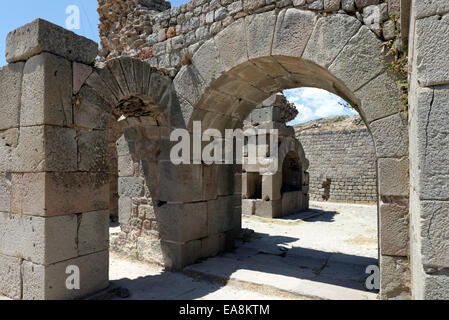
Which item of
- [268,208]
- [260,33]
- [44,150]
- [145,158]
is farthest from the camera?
[268,208]

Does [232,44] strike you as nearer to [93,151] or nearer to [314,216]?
[93,151]

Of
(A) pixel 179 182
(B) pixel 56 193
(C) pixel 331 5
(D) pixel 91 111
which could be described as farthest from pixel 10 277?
(C) pixel 331 5

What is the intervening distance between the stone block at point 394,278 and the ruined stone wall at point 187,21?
2.20m

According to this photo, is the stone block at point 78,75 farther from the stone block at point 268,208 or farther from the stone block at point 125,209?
the stone block at point 268,208

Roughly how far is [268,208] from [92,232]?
20.0 feet

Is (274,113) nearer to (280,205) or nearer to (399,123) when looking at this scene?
(280,205)

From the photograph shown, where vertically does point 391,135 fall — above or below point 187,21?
below

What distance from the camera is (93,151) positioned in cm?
337

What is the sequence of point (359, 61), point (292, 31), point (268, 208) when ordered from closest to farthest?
point (359, 61) < point (292, 31) < point (268, 208)

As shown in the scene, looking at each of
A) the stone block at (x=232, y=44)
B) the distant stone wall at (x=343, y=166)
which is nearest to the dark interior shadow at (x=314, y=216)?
the distant stone wall at (x=343, y=166)

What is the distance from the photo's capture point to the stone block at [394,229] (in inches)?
115

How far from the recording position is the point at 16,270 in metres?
3.12

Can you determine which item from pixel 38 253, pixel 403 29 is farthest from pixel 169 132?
pixel 403 29

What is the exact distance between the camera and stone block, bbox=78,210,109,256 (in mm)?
3216
